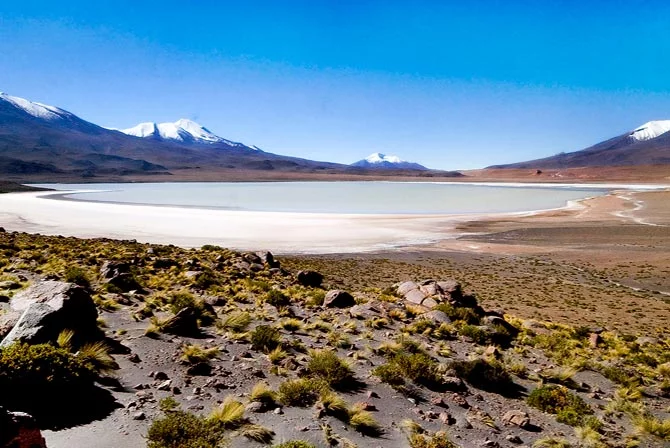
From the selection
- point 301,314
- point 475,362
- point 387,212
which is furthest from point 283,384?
point 387,212

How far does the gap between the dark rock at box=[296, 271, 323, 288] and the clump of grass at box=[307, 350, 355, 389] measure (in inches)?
368

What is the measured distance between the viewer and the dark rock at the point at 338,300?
14624 mm

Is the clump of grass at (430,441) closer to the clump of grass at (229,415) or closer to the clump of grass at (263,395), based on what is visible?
the clump of grass at (263,395)

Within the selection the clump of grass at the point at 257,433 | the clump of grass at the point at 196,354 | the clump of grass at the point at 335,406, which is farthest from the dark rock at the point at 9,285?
the clump of grass at the point at 335,406

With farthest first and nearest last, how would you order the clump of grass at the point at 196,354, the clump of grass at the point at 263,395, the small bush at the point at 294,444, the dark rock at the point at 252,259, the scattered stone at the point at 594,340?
the dark rock at the point at 252,259, the scattered stone at the point at 594,340, the clump of grass at the point at 196,354, the clump of grass at the point at 263,395, the small bush at the point at 294,444

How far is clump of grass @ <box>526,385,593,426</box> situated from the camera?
26.3ft

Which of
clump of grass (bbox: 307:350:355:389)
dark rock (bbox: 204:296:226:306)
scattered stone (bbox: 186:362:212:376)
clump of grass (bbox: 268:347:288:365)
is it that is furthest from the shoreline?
scattered stone (bbox: 186:362:212:376)

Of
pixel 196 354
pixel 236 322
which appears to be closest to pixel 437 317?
pixel 236 322

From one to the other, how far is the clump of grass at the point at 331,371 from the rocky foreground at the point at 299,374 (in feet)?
0.10

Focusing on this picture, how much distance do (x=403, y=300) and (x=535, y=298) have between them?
27.7ft

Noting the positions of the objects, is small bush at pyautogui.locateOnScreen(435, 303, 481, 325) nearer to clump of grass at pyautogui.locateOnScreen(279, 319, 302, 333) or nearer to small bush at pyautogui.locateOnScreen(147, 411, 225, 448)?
clump of grass at pyautogui.locateOnScreen(279, 319, 302, 333)

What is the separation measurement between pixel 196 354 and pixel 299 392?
2308 millimetres

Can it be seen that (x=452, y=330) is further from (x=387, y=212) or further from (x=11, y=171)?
(x=11, y=171)

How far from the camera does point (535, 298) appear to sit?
69.2 ft
